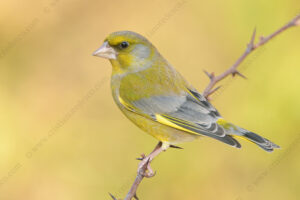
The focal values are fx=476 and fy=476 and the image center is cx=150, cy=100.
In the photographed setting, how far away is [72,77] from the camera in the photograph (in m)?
7.92

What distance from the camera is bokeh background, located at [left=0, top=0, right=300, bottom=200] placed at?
6.29 m

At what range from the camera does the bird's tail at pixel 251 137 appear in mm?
4328

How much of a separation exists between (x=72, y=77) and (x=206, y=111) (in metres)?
3.66

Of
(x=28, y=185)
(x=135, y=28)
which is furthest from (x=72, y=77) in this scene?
(x=28, y=185)

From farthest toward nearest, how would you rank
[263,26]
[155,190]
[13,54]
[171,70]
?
[13,54] < [263,26] < [155,190] < [171,70]

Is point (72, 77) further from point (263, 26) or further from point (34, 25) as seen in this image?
point (263, 26)

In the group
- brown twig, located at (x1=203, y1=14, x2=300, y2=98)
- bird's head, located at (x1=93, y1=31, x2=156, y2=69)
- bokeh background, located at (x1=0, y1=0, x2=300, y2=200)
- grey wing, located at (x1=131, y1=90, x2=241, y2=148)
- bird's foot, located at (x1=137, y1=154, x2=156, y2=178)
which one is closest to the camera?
brown twig, located at (x1=203, y1=14, x2=300, y2=98)

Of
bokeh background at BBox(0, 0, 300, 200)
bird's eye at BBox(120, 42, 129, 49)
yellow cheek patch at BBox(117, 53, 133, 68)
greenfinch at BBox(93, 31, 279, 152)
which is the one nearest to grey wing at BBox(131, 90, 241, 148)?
greenfinch at BBox(93, 31, 279, 152)

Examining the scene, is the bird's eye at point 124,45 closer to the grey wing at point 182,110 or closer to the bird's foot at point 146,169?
the grey wing at point 182,110

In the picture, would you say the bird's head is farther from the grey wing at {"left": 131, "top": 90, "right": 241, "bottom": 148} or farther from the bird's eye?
the grey wing at {"left": 131, "top": 90, "right": 241, "bottom": 148}

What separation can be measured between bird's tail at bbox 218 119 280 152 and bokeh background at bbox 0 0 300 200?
5.46ft

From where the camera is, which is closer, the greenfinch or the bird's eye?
the greenfinch

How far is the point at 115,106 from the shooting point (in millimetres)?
7359

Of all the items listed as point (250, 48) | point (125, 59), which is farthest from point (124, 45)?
point (250, 48)
